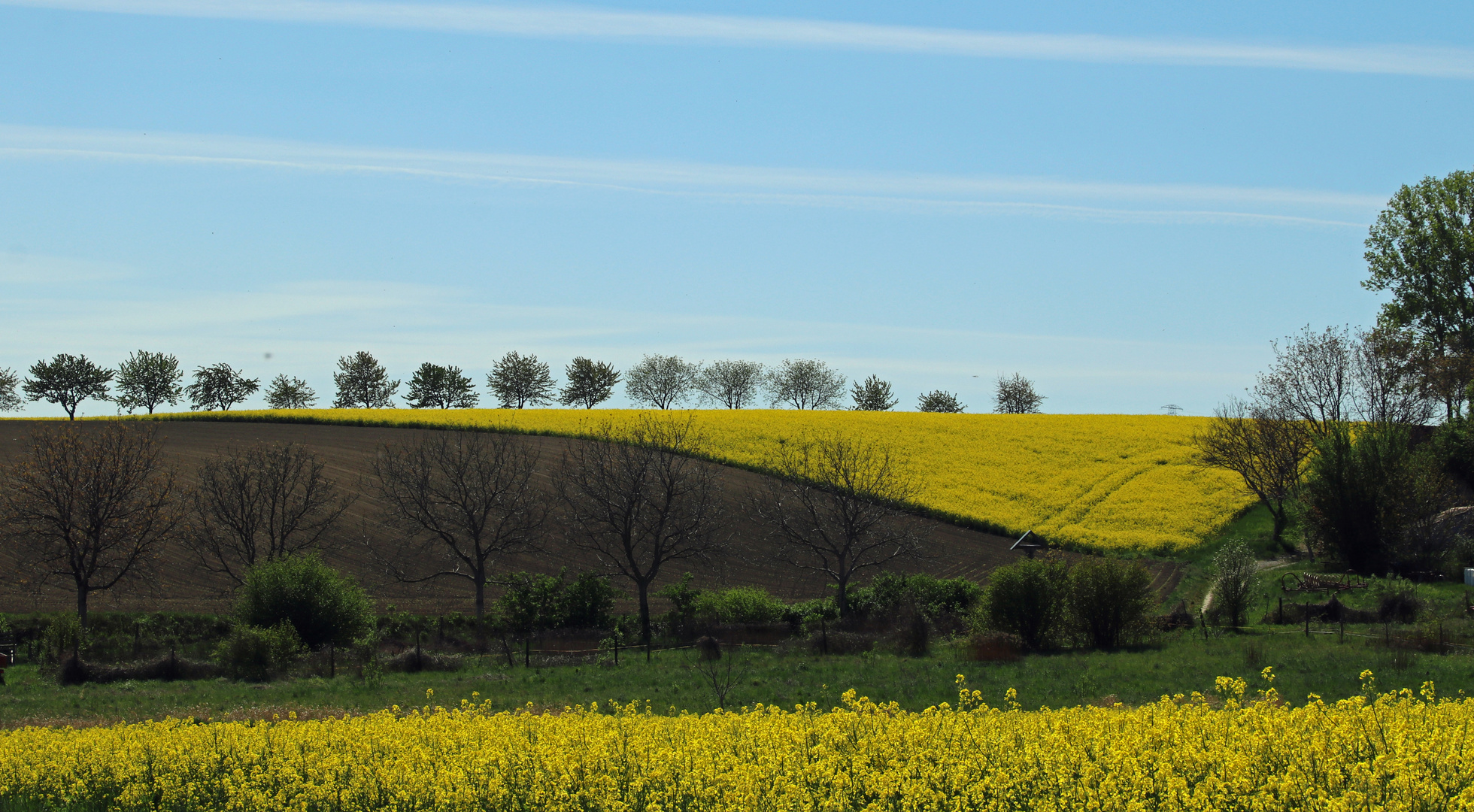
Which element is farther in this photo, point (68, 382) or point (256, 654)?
point (68, 382)

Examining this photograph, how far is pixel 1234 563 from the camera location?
34.1m

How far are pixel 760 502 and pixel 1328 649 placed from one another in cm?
3004

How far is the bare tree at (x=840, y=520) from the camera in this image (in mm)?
44906

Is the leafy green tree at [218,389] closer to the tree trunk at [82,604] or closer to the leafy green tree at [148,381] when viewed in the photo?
the leafy green tree at [148,381]

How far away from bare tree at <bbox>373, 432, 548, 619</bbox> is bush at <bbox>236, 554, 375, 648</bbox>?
8.15 m

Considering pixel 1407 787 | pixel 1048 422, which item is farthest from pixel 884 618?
pixel 1048 422

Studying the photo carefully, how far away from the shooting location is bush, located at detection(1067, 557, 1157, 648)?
102 ft

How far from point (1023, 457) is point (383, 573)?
138ft

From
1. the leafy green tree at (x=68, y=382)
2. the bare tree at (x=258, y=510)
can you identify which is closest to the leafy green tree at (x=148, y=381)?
the leafy green tree at (x=68, y=382)

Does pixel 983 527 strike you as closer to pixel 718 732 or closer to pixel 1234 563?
pixel 1234 563

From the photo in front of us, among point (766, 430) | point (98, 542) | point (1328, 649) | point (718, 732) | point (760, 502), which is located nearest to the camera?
point (718, 732)

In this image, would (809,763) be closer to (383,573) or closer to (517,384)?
(383,573)

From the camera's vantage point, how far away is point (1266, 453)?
190 ft

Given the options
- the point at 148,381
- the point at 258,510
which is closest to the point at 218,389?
the point at 148,381
